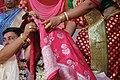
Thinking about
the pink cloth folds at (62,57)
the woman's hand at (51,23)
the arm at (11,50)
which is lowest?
the pink cloth folds at (62,57)

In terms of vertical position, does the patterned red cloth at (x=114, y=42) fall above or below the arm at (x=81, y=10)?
below

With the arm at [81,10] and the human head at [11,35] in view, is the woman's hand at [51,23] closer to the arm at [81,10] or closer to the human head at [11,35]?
the arm at [81,10]

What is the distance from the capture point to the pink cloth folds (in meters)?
1.34

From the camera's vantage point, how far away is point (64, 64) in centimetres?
141

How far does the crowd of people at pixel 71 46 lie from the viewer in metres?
1.40

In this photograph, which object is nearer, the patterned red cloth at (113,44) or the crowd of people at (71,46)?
the crowd of people at (71,46)

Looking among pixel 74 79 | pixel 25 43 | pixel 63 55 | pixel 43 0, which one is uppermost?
pixel 43 0

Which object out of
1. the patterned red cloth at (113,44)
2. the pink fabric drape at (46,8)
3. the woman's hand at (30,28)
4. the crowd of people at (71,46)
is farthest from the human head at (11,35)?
the pink fabric drape at (46,8)

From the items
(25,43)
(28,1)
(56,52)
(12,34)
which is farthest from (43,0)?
(56,52)

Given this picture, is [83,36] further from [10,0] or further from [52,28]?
[10,0]

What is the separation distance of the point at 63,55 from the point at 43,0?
2.10 m

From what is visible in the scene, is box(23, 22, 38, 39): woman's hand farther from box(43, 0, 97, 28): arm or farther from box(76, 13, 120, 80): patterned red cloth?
box(76, 13, 120, 80): patterned red cloth

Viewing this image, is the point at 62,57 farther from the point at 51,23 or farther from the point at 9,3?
the point at 9,3

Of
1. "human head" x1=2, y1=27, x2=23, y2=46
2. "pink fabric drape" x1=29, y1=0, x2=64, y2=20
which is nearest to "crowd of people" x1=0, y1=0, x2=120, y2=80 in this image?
"human head" x1=2, y1=27, x2=23, y2=46
